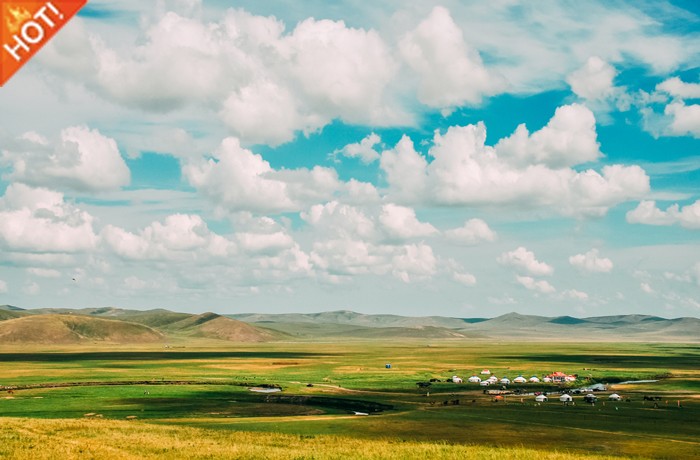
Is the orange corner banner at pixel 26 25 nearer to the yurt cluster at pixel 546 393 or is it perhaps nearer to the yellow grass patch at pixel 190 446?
the yellow grass patch at pixel 190 446

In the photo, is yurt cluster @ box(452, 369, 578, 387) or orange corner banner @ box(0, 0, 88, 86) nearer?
orange corner banner @ box(0, 0, 88, 86)

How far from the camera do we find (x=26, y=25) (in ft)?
41.0

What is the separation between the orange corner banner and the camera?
1238 centimetres

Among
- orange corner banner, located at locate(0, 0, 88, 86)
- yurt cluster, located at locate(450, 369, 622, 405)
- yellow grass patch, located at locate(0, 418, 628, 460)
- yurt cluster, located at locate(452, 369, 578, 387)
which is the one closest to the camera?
orange corner banner, located at locate(0, 0, 88, 86)

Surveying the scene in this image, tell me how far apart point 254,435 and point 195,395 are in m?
55.1

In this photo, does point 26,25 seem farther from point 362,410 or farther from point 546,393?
point 546,393

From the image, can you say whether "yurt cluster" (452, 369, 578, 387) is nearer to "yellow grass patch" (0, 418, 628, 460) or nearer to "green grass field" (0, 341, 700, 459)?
"green grass field" (0, 341, 700, 459)

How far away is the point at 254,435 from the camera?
61.9 meters

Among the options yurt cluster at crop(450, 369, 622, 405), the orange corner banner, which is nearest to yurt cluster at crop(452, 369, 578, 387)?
yurt cluster at crop(450, 369, 622, 405)

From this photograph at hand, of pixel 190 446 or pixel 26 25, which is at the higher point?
pixel 26 25

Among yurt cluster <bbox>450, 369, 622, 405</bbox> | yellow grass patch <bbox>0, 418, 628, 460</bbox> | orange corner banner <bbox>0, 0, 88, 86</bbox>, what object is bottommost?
yurt cluster <bbox>450, 369, 622, 405</bbox>

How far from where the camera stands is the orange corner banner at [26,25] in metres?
12.4

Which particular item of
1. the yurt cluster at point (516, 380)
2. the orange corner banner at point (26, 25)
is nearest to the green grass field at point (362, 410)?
the yurt cluster at point (516, 380)

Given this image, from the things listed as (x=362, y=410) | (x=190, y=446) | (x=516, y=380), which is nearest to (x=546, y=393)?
(x=516, y=380)
